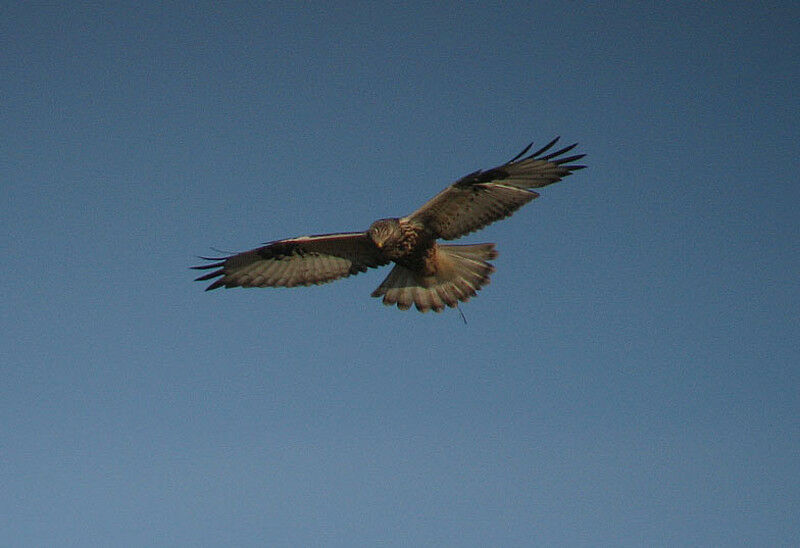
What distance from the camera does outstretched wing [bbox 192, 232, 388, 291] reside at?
10.4 metres

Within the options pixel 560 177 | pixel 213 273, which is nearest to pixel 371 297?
pixel 213 273

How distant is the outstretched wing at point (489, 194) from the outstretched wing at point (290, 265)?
121cm

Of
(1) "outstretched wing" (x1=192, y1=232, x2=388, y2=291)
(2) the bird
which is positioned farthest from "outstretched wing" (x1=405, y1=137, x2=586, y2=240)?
(1) "outstretched wing" (x1=192, y1=232, x2=388, y2=291)

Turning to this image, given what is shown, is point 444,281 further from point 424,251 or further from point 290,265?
point 290,265

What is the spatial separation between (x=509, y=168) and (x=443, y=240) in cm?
121

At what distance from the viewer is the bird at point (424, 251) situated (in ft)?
29.8

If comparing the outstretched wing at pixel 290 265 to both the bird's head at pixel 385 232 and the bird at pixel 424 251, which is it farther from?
the bird's head at pixel 385 232

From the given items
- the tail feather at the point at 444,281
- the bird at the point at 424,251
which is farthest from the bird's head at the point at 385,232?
the tail feather at the point at 444,281

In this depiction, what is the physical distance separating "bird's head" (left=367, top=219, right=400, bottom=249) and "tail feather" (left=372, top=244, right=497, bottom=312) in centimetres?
85

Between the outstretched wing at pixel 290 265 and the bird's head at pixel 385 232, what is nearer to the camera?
the bird's head at pixel 385 232

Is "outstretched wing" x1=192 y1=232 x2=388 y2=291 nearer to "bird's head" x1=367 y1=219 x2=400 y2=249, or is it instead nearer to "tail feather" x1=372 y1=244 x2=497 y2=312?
"tail feather" x1=372 y1=244 x2=497 y2=312

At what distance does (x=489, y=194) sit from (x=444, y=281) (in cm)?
148

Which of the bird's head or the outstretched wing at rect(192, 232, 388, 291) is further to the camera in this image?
the outstretched wing at rect(192, 232, 388, 291)

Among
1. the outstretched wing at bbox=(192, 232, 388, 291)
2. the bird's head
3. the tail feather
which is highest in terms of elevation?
the outstretched wing at bbox=(192, 232, 388, 291)
